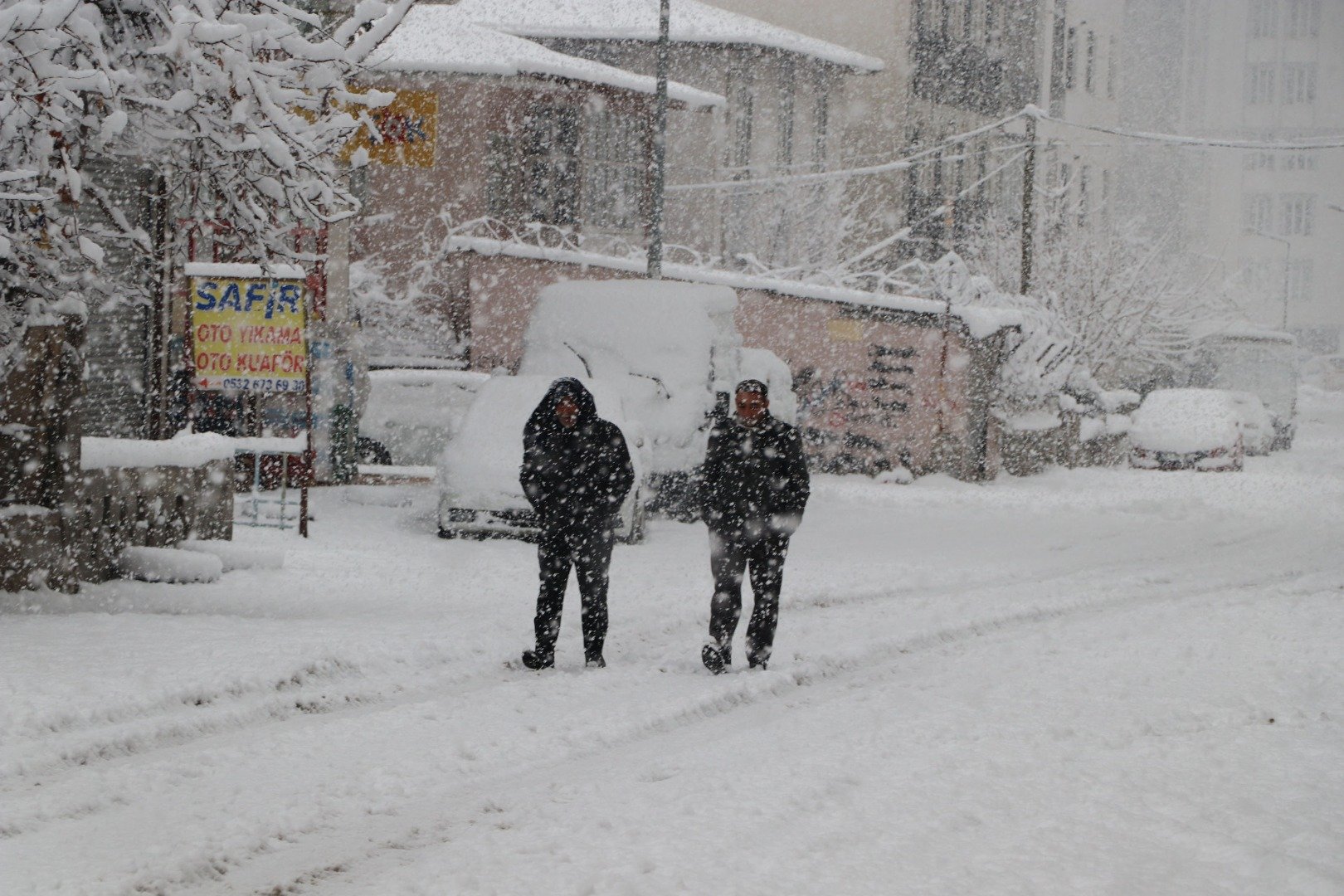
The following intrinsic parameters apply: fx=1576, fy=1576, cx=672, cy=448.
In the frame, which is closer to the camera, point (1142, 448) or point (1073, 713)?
point (1073, 713)

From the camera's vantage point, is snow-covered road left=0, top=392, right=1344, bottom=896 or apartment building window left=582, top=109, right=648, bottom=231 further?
apartment building window left=582, top=109, right=648, bottom=231

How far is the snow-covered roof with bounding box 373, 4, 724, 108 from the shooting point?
2805cm

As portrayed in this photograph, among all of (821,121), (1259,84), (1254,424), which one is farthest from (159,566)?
(1259,84)

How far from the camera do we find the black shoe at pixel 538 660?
8.62 meters

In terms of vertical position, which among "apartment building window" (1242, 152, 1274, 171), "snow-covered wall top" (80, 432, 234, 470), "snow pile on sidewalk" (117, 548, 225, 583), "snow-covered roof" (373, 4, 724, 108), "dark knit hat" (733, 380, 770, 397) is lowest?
"snow pile on sidewalk" (117, 548, 225, 583)

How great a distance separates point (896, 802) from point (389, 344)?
21.3 metres

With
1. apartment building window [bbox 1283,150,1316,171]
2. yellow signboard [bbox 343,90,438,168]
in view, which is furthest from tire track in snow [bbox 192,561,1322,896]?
apartment building window [bbox 1283,150,1316,171]

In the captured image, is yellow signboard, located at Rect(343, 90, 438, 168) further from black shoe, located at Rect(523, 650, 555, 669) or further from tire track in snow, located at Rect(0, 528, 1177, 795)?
tire track in snow, located at Rect(0, 528, 1177, 795)

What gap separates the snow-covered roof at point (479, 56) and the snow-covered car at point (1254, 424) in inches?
587

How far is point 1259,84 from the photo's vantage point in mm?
89625

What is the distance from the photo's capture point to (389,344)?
26203mm

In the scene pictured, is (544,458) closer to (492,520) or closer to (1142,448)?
(492,520)

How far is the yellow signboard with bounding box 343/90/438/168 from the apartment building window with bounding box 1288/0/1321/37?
75064mm

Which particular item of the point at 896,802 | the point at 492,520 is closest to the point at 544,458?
the point at 896,802
